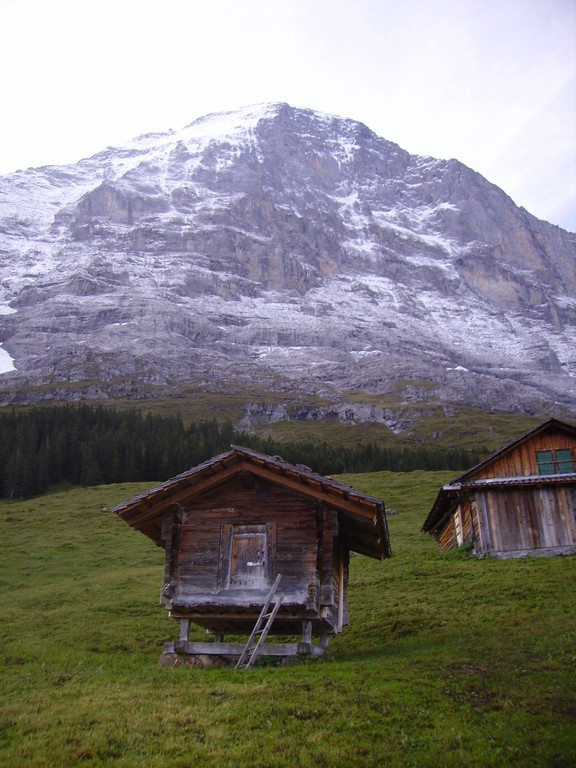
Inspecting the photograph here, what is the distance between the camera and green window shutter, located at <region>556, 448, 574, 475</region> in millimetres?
37844

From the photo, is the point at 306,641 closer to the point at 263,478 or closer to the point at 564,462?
the point at 263,478

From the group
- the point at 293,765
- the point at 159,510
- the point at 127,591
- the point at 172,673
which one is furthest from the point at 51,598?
the point at 293,765

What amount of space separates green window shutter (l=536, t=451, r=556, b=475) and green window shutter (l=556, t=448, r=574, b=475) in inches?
11.9

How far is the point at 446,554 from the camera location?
39219 millimetres

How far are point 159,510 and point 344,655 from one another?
7.30m

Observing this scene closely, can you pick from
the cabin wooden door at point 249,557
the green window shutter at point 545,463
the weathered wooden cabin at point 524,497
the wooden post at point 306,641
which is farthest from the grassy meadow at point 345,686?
the green window shutter at point 545,463

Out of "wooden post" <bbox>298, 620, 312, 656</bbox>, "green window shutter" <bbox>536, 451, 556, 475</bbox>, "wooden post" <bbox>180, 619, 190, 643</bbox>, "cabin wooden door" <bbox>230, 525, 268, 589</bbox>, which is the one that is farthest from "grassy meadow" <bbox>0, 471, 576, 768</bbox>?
"green window shutter" <bbox>536, 451, 556, 475</bbox>

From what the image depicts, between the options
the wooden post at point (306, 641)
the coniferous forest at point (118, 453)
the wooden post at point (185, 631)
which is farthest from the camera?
the coniferous forest at point (118, 453)

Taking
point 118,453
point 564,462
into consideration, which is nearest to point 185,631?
point 564,462

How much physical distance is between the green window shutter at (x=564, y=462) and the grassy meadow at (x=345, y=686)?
6270 mm

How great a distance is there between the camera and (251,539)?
22.4 meters

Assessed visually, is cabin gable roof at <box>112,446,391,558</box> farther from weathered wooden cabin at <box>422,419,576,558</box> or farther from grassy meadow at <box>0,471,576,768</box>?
weathered wooden cabin at <box>422,419,576,558</box>

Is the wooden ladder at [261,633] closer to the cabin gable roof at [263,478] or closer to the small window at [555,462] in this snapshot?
the cabin gable roof at [263,478]

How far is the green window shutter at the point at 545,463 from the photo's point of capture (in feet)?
124
